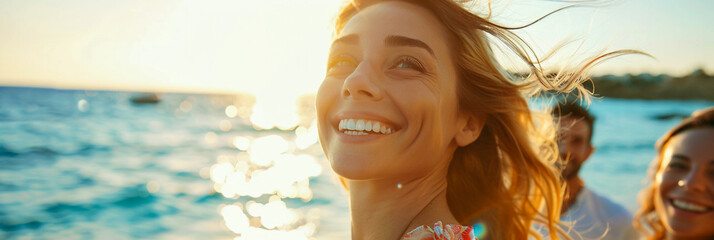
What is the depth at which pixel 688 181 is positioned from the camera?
3.68m

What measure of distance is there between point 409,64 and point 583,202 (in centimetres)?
405

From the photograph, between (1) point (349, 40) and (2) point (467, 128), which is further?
(2) point (467, 128)

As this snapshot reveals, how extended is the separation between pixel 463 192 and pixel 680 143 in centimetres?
198

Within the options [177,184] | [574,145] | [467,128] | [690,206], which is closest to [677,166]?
[690,206]

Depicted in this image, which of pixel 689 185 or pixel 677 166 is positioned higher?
pixel 677 166

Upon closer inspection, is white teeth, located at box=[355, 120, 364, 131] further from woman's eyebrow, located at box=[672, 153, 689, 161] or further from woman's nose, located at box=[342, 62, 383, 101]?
woman's eyebrow, located at box=[672, 153, 689, 161]

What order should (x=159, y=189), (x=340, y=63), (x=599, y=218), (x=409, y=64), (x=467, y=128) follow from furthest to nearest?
(x=159, y=189) → (x=599, y=218) → (x=467, y=128) → (x=340, y=63) → (x=409, y=64)

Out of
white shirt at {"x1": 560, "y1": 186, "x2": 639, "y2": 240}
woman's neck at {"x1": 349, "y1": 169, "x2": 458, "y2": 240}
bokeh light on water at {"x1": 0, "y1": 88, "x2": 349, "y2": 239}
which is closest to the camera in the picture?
woman's neck at {"x1": 349, "y1": 169, "x2": 458, "y2": 240}

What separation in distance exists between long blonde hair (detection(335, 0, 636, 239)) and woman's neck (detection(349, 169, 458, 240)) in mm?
287

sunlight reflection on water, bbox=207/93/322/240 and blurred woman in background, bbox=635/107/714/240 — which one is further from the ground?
sunlight reflection on water, bbox=207/93/322/240

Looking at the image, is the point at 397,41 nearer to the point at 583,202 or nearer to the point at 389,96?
the point at 389,96

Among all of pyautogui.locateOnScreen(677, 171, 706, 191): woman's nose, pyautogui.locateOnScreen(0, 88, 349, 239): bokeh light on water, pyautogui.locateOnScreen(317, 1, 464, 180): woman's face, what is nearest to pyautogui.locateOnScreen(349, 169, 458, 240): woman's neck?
pyautogui.locateOnScreen(317, 1, 464, 180): woman's face

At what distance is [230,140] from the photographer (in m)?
28.4

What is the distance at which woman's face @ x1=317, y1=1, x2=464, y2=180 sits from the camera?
2.28 meters
